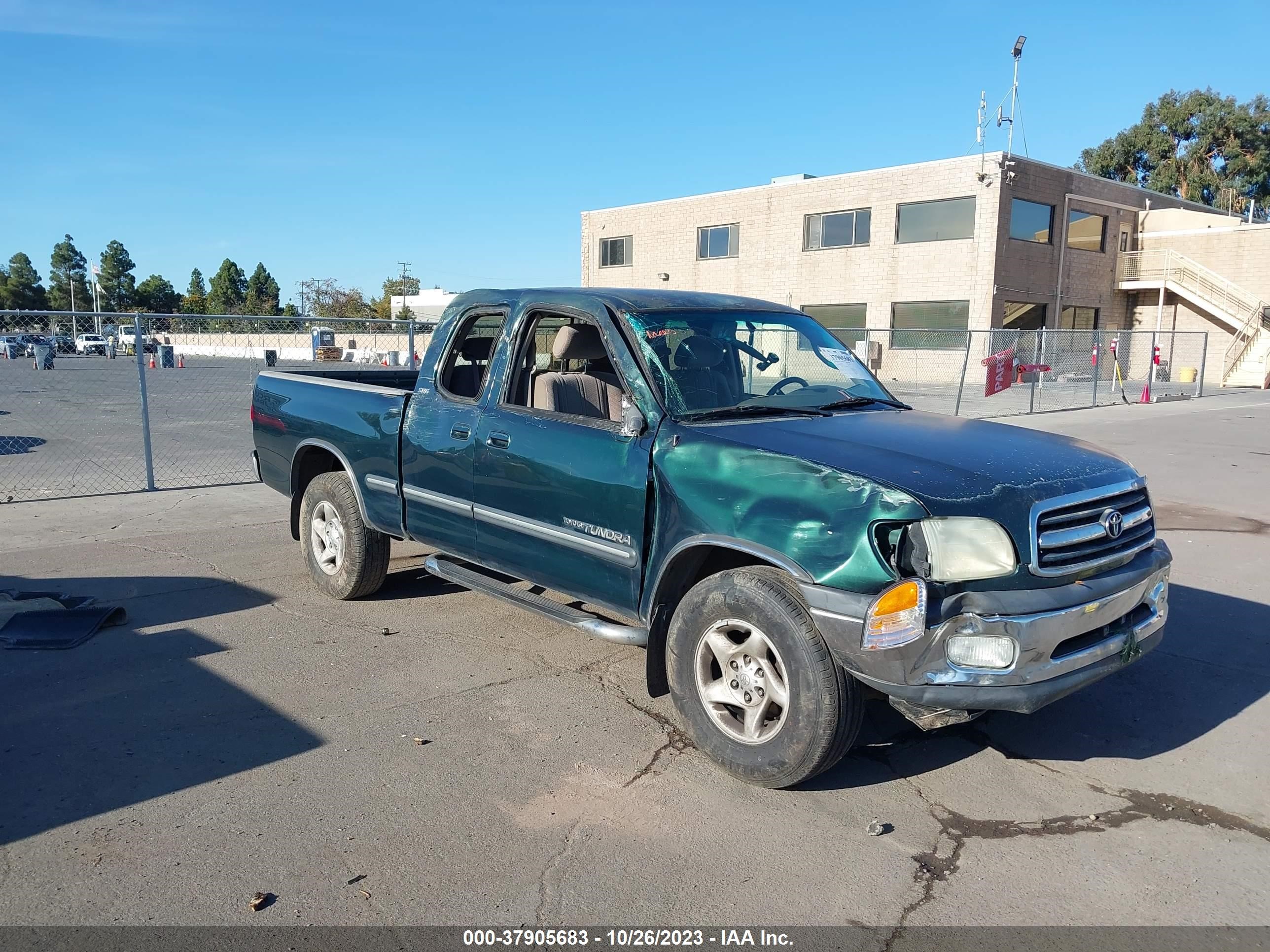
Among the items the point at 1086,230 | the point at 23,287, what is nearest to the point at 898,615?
the point at 1086,230

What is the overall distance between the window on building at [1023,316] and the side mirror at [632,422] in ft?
97.2

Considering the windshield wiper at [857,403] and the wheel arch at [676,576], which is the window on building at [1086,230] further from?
the wheel arch at [676,576]

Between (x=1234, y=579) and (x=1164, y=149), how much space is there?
64499 mm

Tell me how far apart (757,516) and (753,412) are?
3.01 feet

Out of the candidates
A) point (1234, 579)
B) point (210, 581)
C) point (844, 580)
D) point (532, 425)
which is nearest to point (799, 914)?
point (844, 580)

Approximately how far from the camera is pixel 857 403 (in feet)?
15.8

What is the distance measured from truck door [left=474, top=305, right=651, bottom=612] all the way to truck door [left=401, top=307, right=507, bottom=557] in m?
0.12

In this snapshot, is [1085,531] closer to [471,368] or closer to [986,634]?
[986,634]

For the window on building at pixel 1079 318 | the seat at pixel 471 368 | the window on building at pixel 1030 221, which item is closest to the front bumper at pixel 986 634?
the seat at pixel 471 368

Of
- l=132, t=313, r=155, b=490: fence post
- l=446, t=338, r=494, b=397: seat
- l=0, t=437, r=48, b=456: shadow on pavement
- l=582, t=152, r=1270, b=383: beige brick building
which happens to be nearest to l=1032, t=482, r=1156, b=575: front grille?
l=446, t=338, r=494, b=397: seat

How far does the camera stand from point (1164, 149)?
60.1 metres

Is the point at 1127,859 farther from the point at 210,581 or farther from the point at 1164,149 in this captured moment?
the point at 1164,149

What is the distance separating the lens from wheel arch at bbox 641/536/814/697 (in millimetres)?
3744

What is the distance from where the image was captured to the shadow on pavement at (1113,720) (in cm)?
406
